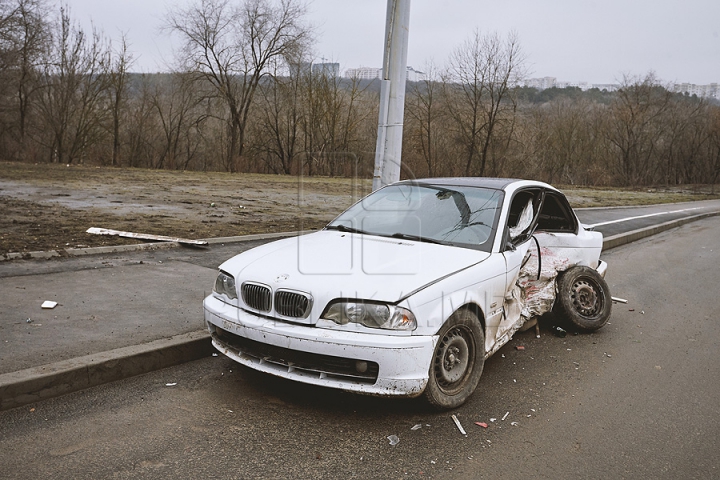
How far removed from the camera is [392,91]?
325 inches

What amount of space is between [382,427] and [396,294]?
34.6 inches

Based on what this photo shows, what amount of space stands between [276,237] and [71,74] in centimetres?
3114

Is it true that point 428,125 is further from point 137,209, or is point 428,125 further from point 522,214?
point 522,214

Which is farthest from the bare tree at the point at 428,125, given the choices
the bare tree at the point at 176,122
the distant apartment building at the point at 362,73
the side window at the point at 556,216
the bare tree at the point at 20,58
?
the side window at the point at 556,216

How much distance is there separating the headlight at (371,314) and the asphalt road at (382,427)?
68cm

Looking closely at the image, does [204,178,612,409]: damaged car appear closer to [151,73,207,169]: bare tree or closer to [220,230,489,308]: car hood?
[220,230,489,308]: car hood

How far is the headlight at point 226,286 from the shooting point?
4.00 m

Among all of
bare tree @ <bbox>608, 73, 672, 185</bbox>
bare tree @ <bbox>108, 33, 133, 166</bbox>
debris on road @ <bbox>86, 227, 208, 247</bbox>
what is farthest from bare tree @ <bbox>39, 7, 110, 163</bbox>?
bare tree @ <bbox>608, 73, 672, 185</bbox>

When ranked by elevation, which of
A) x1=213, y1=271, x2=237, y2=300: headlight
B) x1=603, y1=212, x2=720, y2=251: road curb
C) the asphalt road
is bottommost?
the asphalt road

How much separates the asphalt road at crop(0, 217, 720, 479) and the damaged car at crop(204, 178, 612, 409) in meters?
0.29

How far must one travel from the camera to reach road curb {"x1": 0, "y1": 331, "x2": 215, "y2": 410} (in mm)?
3553

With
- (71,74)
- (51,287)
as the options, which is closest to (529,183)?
(51,287)

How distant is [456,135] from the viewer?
3584cm

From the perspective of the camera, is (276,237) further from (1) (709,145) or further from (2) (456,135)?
(1) (709,145)
